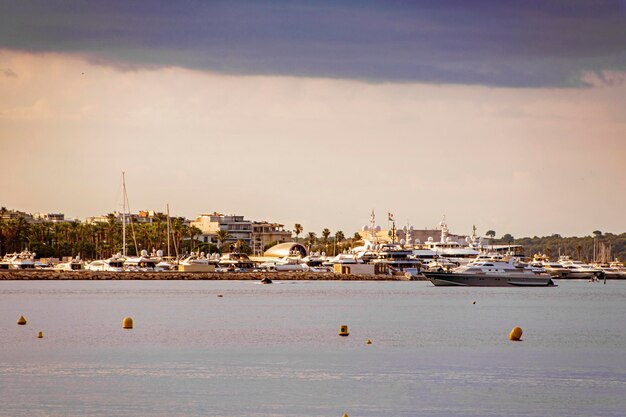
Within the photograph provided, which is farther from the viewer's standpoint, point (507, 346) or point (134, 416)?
point (507, 346)

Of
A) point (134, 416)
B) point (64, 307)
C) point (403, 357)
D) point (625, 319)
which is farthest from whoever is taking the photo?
point (64, 307)

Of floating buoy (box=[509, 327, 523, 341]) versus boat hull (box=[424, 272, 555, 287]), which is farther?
boat hull (box=[424, 272, 555, 287])

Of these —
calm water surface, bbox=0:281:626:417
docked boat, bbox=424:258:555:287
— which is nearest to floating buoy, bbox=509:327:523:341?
calm water surface, bbox=0:281:626:417

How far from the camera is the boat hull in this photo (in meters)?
167

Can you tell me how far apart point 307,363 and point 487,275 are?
11117cm

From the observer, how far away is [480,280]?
16725 centimetres

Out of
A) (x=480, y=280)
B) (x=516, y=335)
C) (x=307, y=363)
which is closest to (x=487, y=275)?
(x=480, y=280)

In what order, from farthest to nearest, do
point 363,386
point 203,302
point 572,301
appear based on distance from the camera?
point 572,301 < point 203,302 < point 363,386

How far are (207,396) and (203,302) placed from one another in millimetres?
84547

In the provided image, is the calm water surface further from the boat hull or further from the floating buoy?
the boat hull

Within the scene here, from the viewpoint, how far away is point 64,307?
119m

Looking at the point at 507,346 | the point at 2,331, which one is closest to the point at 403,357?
the point at 507,346

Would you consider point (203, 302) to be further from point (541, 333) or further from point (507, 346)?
point (507, 346)

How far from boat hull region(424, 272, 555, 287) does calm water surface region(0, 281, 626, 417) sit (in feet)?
174
